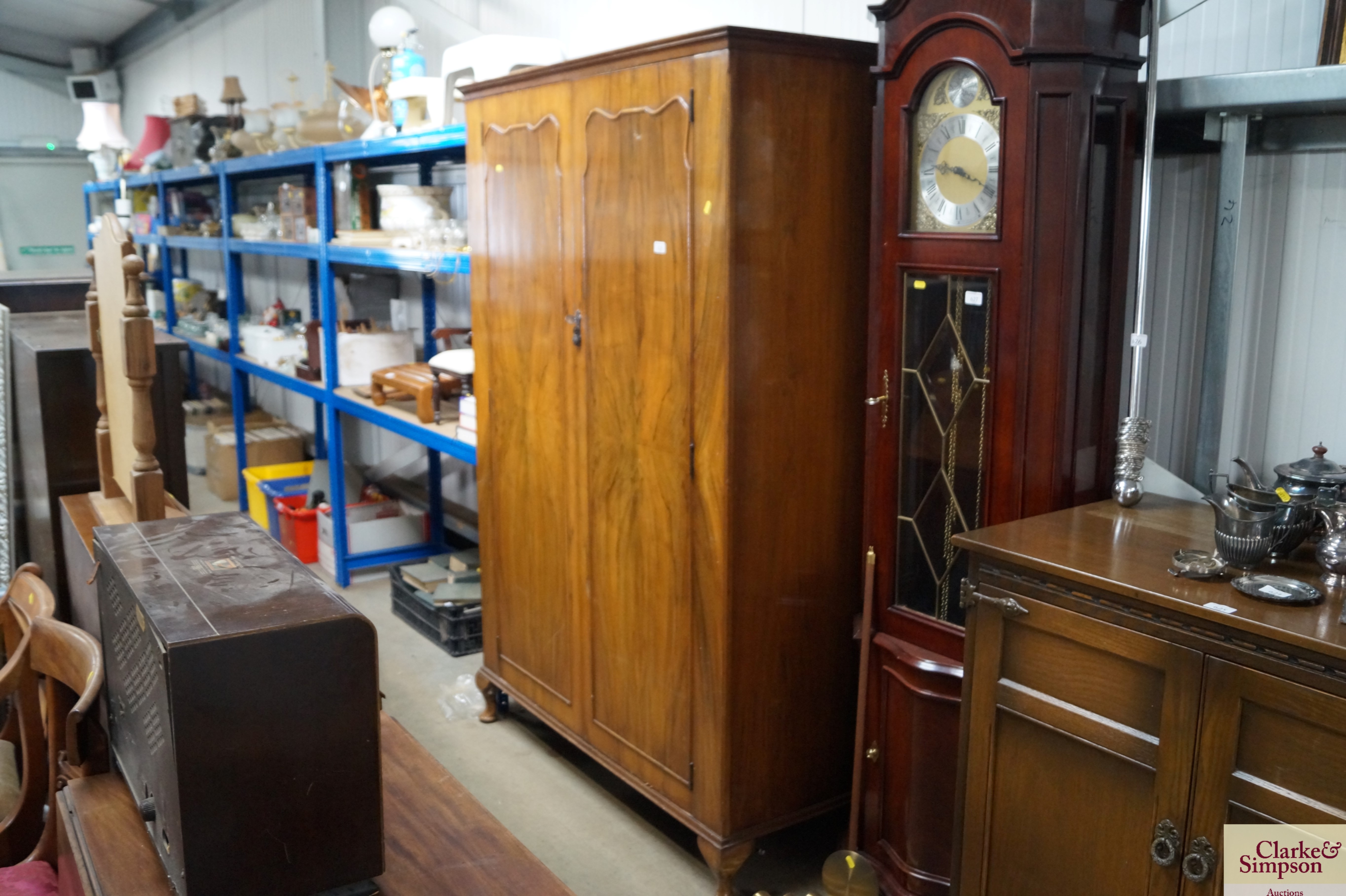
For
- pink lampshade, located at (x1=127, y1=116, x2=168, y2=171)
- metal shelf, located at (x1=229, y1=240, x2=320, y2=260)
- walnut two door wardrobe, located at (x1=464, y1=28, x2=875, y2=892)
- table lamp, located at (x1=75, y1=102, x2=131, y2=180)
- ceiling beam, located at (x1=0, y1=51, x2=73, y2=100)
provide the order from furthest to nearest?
ceiling beam, located at (x1=0, y1=51, x2=73, y2=100), table lamp, located at (x1=75, y1=102, x2=131, y2=180), pink lampshade, located at (x1=127, y1=116, x2=168, y2=171), metal shelf, located at (x1=229, y1=240, x2=320, y2=260), walnut two door wardrobe, located at (x1=464, y1=28, x2=875, y2=892)

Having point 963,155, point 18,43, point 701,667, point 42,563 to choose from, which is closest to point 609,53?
point 963,155

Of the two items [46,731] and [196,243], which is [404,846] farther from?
[196,243]

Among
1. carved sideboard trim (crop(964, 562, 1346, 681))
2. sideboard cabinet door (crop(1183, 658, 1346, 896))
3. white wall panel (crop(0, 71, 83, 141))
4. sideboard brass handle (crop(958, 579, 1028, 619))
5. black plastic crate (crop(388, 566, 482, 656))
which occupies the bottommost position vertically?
black plastic crate (crop(388, 566, 482, 656))

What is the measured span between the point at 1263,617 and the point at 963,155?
1.03 metres

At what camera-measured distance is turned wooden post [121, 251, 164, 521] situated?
2.35 metres

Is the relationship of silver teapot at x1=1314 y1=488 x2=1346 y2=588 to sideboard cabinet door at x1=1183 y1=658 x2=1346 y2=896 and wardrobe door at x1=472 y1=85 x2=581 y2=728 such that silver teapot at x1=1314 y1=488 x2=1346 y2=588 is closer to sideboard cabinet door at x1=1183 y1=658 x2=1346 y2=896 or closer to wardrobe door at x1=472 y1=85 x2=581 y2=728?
sideboard cabinet door at x1=1183 y1=658 x2=1346 y2=896

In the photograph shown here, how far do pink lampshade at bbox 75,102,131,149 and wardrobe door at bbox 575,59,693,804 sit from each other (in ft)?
27.2

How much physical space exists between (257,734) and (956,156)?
1628mm

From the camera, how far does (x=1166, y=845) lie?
1.72 metres

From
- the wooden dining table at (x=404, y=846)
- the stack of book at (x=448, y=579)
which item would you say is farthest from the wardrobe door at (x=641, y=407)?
the stack of book at (x=448, y=579)

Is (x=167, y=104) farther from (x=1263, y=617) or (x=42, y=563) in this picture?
(x=1263, y=617)

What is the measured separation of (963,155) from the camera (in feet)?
7.12

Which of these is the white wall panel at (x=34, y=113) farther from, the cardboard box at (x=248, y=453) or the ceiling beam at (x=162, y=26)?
the cardboard box at (x=248, y=453)

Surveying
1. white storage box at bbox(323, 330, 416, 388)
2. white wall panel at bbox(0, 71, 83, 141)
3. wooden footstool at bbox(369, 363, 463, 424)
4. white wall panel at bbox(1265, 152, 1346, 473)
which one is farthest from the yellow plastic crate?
white wall panel at bbox(0, 71, 83, 141)
